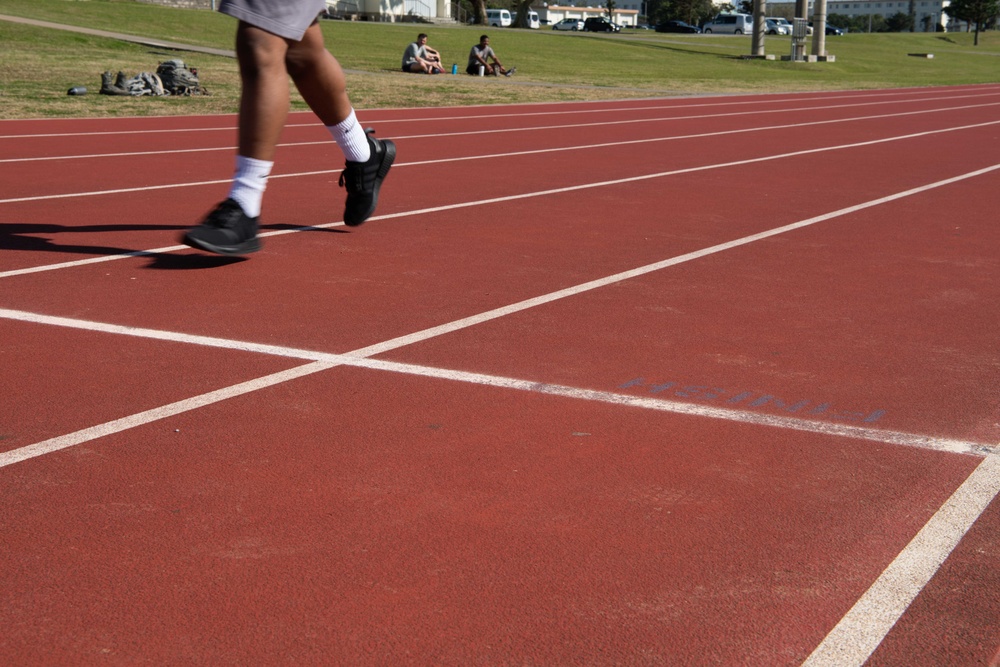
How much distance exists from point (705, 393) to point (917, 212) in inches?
193

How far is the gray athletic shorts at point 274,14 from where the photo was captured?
536 centimetres

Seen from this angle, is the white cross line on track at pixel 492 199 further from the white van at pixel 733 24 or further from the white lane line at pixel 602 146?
the white van at pixel 733 24

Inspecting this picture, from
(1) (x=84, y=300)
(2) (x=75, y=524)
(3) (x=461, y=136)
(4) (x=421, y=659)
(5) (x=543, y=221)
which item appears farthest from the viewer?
(3) (x=461, y=136)

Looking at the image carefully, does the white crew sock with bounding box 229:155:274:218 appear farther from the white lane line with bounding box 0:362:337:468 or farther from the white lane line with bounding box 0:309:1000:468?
the white lane line with bounding box 0:362:337:468

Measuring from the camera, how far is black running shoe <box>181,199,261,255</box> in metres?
5.34

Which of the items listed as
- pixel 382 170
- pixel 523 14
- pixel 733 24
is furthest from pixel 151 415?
pixel 733 24

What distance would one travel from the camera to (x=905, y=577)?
2.61m

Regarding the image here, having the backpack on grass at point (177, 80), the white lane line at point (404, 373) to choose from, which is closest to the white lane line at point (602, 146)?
the white lane line at point (404, 373)

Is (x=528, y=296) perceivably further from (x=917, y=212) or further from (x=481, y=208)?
(x=917, y=212)

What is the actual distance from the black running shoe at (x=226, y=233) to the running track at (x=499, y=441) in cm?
15

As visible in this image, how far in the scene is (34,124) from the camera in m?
13.6

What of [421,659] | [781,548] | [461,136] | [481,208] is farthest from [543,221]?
[461,136]

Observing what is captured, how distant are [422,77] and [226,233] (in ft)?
75.0

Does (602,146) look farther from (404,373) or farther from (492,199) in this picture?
(404,373)
